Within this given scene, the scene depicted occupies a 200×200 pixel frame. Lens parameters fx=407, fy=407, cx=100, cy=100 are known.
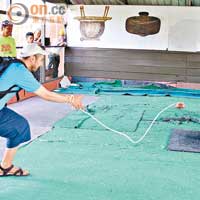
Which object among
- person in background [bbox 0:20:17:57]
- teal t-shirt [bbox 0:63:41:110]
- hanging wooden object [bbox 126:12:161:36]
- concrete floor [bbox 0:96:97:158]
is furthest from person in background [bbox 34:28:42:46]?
teal t-shirt [bbox 0:63:41:110]

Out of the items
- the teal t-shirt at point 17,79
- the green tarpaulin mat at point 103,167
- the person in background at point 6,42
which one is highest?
the person in background at point 6,42

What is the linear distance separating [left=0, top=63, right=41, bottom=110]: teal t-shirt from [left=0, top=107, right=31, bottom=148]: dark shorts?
169 millimetres

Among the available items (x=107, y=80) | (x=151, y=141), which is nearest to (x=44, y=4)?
(x=107, y=80)

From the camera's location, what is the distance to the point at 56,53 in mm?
10336

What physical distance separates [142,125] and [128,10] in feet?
17.2

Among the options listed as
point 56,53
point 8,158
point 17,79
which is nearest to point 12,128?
point 8,158

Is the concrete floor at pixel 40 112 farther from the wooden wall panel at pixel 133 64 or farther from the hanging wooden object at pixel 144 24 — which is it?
the hanging wooden object at pixel 144 24

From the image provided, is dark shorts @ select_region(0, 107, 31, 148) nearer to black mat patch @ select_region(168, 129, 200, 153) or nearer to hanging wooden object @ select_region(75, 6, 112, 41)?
black mat patch @ select_region(168, 129, 200, 153)

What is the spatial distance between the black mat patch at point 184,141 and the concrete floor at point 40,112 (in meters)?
1.73

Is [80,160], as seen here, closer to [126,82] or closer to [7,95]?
[7,95]

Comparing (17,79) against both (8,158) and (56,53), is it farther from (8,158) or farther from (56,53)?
(56,53)

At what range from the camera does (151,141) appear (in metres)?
5.10

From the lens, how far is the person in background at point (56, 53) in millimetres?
10120

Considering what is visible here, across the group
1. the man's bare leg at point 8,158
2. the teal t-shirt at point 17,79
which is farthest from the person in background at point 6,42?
the teal t-shirt at point 17,79
